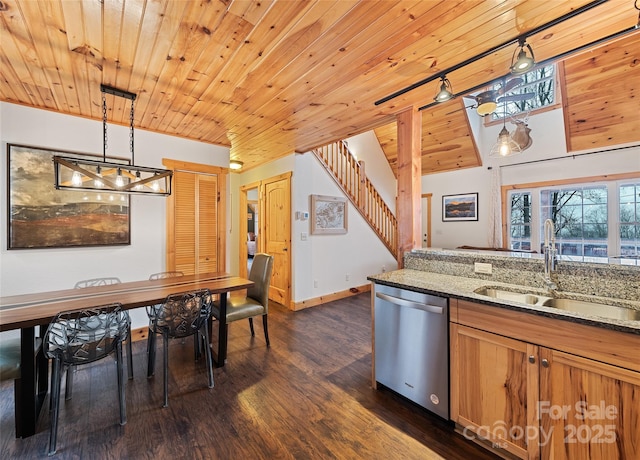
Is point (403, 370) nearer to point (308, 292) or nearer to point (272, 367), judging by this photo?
point (272, 367)

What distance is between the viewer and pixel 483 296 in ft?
5.22

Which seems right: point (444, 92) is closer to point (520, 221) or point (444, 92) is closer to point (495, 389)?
point (495, 389)

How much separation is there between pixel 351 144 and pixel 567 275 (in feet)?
16.2

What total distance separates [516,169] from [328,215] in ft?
13.6

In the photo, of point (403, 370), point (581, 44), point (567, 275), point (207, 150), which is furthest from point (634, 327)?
point (207, 150)

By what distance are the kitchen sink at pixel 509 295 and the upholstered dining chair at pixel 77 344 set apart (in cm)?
249

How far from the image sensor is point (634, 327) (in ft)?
3.66

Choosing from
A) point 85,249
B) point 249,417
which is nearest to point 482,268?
point 249,417

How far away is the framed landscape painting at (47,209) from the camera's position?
2.61 m

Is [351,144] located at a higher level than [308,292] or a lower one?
higher

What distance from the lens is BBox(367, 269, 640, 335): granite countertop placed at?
3.94ft

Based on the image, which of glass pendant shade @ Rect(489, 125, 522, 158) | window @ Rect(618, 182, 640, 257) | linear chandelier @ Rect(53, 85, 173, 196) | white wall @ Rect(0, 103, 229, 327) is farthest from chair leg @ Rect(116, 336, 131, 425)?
window @ Rect(618, 182, 640, 257)

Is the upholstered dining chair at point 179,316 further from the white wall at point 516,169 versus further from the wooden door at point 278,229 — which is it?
the white wall at point 516,169

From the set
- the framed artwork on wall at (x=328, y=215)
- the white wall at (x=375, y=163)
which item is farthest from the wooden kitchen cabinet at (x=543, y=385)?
the white wall at (x=375, y=163)
